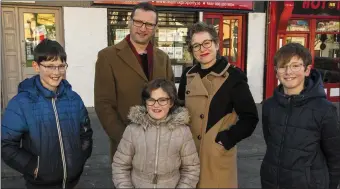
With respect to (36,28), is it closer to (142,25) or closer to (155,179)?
(142,25)

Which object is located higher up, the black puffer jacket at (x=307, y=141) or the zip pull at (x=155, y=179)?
the black puffer jacket at (x=307, y=141)

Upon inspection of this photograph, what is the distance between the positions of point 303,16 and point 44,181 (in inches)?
360

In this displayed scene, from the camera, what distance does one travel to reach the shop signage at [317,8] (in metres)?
9.55

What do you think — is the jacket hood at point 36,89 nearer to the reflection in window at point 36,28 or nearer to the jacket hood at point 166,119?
the jacket hood at point 166,119

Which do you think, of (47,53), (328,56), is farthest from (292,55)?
(328,56)

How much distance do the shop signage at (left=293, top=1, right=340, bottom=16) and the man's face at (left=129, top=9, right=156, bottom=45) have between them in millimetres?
7970

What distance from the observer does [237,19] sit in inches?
371

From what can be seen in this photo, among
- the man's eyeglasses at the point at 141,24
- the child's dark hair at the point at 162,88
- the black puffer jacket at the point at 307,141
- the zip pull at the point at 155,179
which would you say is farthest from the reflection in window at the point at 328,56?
the zip pull at the point at 155,179

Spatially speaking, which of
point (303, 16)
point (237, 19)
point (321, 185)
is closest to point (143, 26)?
point (321, 185)

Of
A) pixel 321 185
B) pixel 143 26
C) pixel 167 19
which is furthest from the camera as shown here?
pixel 167 19

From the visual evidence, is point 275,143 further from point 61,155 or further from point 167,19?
point 167,19

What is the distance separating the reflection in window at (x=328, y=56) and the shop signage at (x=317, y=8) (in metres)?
0.69

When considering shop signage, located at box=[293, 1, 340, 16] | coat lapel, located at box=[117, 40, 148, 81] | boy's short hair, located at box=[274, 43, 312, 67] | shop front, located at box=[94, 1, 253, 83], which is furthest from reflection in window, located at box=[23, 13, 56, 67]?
boy's short hair, located at box=[274, 43, 312, 67]

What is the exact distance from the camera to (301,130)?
2256 millimetres
